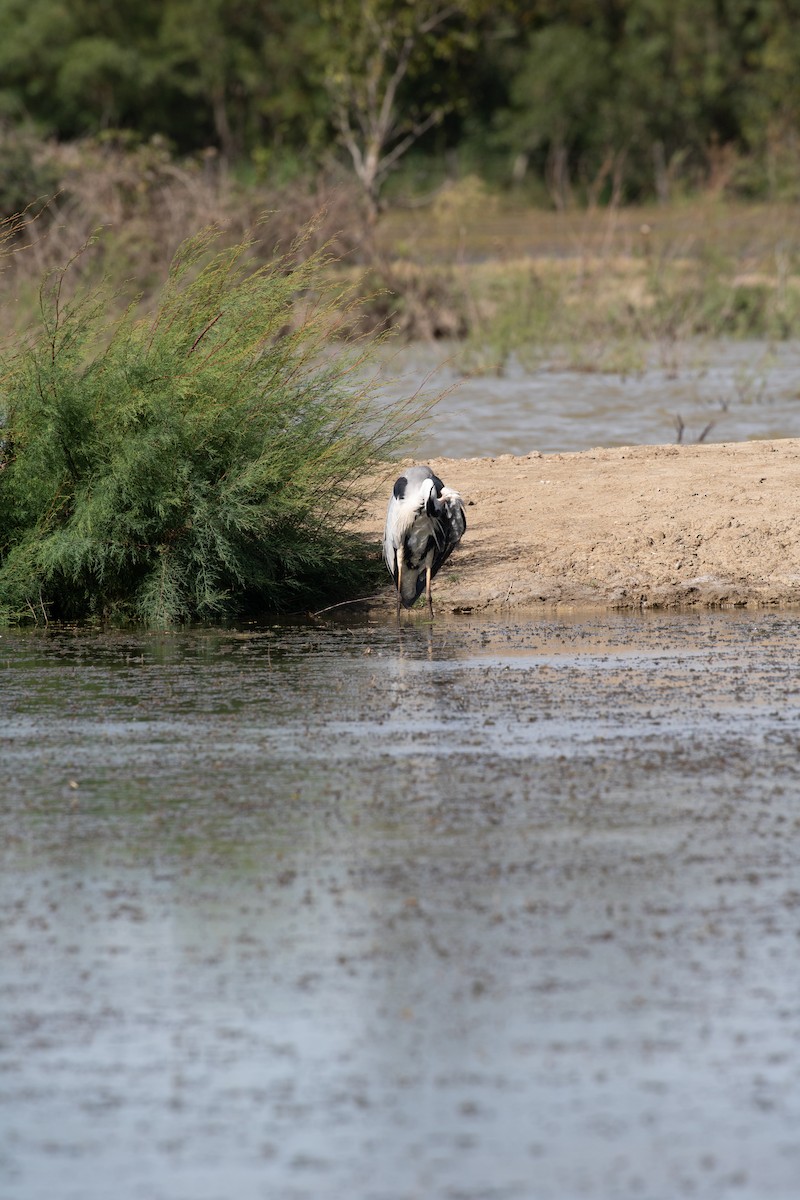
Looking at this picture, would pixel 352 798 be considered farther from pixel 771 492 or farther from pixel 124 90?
pixel 124 90

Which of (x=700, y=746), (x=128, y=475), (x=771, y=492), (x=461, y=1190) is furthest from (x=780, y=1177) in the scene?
(x=771, y=492)

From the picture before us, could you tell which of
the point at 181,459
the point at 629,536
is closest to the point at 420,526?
the point at 181,459

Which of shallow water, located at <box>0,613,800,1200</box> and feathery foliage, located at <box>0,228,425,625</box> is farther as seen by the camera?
feathery foliage, located at <box>0,228,425,625</box>

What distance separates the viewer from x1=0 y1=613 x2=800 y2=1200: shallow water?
3.72 meters

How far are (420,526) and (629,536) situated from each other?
1.80 meters

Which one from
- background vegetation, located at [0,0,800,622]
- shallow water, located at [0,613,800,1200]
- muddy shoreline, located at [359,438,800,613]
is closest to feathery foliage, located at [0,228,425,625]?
background vegetation, located at [0,0,800,622]

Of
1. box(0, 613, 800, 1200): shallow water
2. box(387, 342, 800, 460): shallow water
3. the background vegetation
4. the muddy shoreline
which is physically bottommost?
box(0, 613, 800, 1200): shallow water

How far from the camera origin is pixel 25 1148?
376 cm

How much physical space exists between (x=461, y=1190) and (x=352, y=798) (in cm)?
266

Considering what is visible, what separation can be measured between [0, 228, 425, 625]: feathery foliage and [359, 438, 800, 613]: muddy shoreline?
63 cm

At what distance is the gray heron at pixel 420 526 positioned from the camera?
947cm

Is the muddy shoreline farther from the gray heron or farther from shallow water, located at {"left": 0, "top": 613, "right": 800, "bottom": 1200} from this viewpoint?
shallow water, located at {"left": 0, "top": 613, "right": 800, "bottom": 1200}

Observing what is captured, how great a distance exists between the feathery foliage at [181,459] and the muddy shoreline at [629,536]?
2.07 feet

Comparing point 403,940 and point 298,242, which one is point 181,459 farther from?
point 403,940
